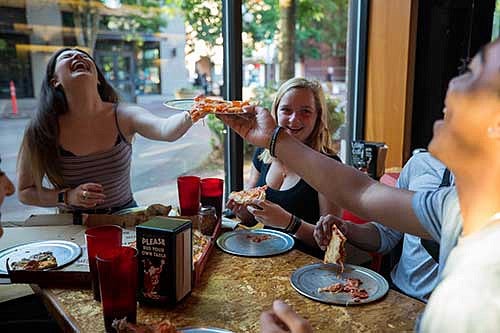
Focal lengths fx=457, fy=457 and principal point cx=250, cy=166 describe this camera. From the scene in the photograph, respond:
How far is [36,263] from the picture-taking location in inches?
51.9

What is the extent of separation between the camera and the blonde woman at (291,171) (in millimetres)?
1979

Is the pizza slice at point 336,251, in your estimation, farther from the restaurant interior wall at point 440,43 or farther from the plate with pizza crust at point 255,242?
the restaurant interior wall at point 440,43

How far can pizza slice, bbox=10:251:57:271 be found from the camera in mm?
1293

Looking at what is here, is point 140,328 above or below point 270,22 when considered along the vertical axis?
below

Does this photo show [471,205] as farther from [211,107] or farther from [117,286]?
[211,107]

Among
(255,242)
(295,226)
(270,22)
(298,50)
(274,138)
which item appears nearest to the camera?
(274,138)

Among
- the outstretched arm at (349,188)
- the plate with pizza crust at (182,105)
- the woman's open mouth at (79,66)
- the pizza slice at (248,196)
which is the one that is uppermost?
the woman's open mouth at (79,66)

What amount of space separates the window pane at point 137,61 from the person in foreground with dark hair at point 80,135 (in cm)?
17

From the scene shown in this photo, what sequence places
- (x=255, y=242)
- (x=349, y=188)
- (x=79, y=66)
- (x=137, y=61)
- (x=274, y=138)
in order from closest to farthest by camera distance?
(x=349, y=188) → (x=274, y=138) → (x=255, y=242) → (x=79, y=66) → (x=137, y=61)

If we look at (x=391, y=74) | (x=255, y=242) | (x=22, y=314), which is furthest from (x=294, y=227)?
(x=391, y=74)

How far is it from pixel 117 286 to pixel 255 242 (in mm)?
654

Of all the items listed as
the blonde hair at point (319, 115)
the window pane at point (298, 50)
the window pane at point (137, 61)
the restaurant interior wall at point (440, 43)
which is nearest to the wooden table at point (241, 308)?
the blonde hair at point (319, 115)

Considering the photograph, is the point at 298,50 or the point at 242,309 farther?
the point at 298,50

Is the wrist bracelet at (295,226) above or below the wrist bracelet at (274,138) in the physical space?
below
